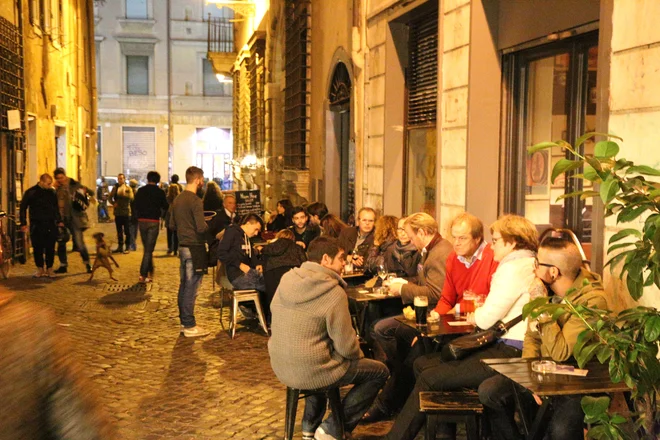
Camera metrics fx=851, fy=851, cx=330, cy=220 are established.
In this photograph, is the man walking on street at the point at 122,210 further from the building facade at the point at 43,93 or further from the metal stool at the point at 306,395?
the metal stool at the point at 306,395

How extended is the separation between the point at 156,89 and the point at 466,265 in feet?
120

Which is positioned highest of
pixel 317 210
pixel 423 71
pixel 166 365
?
pixel 423 71

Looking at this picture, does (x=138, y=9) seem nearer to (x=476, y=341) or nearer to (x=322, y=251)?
(x=322, y=251)

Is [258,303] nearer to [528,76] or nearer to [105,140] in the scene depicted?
[528,76]

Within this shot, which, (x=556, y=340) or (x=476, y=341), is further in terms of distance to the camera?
(x=476, y=341)

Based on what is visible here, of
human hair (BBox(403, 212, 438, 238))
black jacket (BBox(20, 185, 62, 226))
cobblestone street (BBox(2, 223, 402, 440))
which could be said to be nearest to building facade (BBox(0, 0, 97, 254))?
black jacket (BBox(20, 185, 62, 226))

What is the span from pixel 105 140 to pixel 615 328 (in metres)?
39.2

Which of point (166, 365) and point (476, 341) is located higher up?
point (476, 341)

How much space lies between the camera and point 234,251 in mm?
9172

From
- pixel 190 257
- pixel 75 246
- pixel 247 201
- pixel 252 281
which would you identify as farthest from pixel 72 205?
pixel 252 281

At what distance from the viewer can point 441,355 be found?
550 cm

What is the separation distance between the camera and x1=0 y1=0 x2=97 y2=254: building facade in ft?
47.3

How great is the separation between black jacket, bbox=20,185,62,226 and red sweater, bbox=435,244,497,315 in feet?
27.7

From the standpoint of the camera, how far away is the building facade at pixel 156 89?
4028cm
